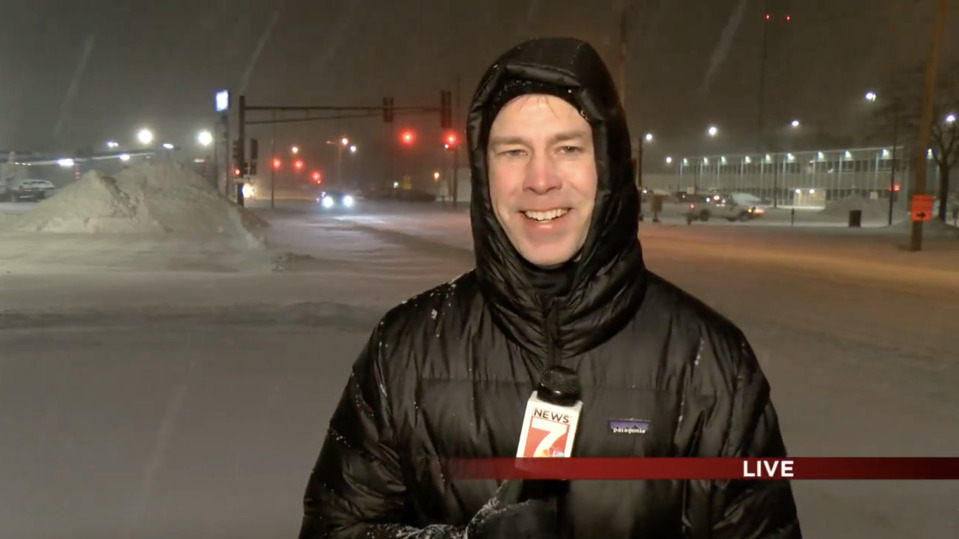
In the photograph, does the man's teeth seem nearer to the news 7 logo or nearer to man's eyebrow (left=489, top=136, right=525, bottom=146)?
man's eyebrow (left=489, top=136, right=525, bottom=146)

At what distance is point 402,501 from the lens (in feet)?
6.77

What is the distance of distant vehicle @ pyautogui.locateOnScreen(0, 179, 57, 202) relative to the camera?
5716 centimetres

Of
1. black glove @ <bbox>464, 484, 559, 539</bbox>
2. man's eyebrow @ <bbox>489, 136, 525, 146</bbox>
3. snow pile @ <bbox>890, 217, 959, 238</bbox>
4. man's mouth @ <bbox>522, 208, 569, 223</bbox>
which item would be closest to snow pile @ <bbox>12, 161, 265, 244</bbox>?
man's eyebrow @ <bbox>489, 136, 525, 146</bbox>

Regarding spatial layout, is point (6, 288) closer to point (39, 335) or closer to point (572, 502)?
point (39, 335)

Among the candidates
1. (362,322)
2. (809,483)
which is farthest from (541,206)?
(362,322)

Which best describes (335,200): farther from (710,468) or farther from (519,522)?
(519,522)

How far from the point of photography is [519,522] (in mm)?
1706

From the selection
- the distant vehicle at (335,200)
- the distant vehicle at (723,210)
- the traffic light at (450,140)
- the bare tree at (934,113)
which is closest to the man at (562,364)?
the traffic light at (450,140)

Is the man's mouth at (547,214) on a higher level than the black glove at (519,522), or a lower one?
higher

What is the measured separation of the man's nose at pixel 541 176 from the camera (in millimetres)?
2031

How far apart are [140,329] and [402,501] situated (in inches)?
352

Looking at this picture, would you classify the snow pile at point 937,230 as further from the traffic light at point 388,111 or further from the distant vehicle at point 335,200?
the distant vehicle at point 335,200

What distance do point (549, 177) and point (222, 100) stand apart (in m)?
Result: 42.1

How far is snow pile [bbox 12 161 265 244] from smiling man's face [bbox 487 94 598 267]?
73.9ft
